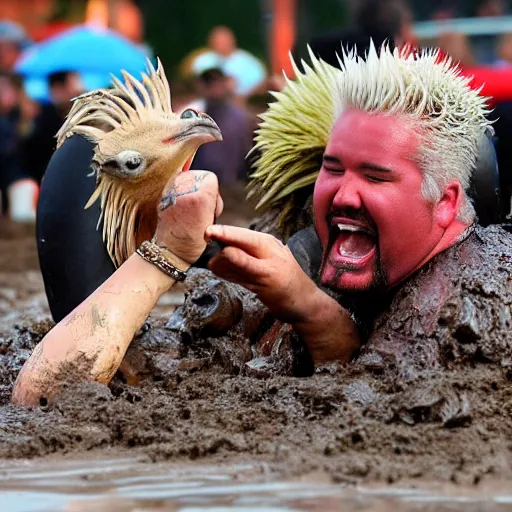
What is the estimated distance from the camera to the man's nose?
420cm

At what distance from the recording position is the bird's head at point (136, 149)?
442 cm

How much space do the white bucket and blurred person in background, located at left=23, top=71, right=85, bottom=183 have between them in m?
0.22

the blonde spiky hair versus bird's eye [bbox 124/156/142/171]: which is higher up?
the blonde spiky hair

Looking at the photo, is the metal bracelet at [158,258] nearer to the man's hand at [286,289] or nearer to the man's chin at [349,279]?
the man's hand at [286,289]

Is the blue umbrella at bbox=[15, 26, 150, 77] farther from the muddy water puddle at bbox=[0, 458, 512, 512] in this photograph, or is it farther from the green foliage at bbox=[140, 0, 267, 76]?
the muddy water puddle at bbox=[0, 458, 512, 512]

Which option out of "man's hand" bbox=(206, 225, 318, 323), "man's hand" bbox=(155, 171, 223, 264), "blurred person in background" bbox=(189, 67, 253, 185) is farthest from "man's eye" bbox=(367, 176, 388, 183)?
"blurred person in background" bbox=(189, 67, 253, 185)

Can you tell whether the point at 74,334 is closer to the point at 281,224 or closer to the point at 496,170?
the point at 281,224

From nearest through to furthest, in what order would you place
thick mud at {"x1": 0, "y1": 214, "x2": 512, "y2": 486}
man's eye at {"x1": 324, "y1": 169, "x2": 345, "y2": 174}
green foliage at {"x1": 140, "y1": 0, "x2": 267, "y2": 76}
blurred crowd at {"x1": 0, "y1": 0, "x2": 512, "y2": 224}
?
thick mud at {"x1": 0, "y1": 214, "x2": 512, "y2": 486} → man's eye at {"x1": 324, "y1": 169, "x2": 345, "y2": 174} → blurred crowd at {"x1": 0, "y1": 0, "x2": 512, "y2": 224} → green foliage at {"x1": 140, "y1": 0, "x2": 267, "y2": 76}

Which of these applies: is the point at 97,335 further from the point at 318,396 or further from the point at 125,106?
the point at 125,106

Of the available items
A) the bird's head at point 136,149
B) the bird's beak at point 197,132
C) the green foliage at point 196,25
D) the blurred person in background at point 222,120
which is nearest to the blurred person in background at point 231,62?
the blurred person in background at point 222,120

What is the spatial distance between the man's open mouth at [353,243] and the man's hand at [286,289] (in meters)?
0.14

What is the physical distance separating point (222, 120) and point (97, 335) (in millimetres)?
9748

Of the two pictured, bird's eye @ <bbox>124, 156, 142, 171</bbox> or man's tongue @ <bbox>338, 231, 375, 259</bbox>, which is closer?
man's tongue @ <bbox>338, 231, 375, 259</bbox>

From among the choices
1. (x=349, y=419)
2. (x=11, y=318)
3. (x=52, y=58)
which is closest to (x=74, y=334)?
(x=349, y=419)
